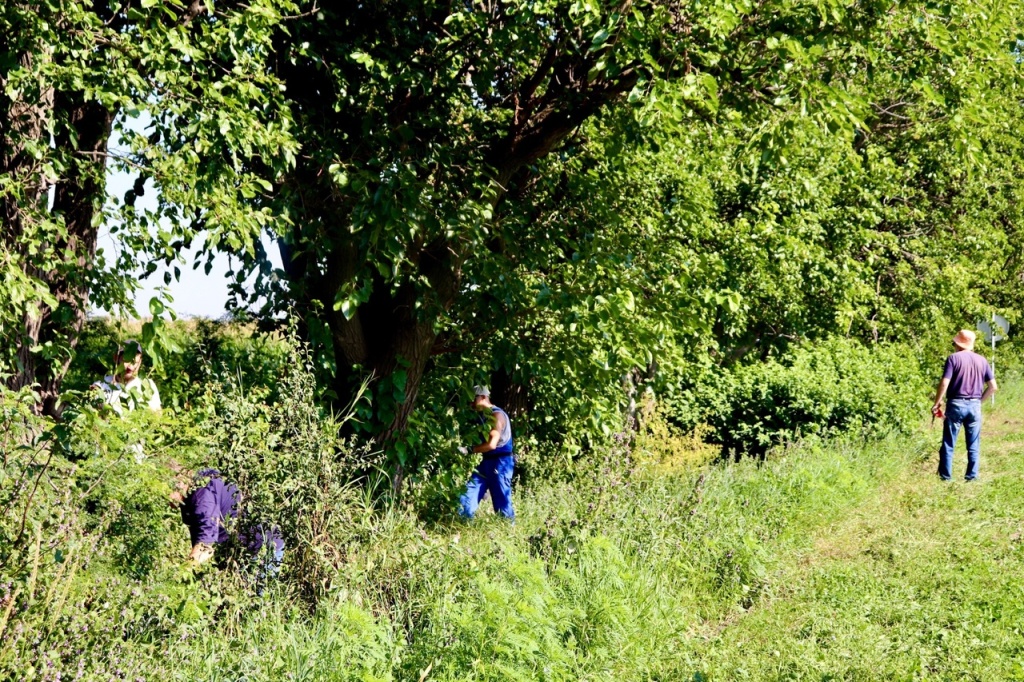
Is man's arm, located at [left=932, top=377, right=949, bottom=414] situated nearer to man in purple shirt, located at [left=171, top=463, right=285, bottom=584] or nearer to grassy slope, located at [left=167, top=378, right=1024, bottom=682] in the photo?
grassy slope, located at [left=167, top=378, right=1024, bottom=682]

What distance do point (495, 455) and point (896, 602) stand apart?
4.73 metres

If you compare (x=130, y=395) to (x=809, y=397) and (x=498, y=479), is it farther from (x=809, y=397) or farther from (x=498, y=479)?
(x=809, y=397)

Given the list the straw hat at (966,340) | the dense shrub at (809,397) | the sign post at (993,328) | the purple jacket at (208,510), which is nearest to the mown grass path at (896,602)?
the straw hat at (966,340)

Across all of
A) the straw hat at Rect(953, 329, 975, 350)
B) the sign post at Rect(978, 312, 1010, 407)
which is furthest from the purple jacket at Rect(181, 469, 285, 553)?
the sign post at Rect(978, 312, 1010, 407)

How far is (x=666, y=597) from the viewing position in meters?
7.21

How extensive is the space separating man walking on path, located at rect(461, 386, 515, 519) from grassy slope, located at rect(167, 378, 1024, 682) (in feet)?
3.21

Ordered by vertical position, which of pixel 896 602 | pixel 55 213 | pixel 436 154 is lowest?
pixel 896 602

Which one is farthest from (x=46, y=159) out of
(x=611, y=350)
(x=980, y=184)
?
(x=980, y=184)

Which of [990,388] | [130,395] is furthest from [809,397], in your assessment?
[130,395]

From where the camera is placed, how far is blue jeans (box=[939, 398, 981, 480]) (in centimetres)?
1264

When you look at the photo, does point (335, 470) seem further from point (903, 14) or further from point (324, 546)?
point (903, 14)

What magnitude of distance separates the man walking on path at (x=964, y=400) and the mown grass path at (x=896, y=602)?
127 cm

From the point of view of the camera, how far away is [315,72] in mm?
9375

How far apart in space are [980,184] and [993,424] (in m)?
4.86
